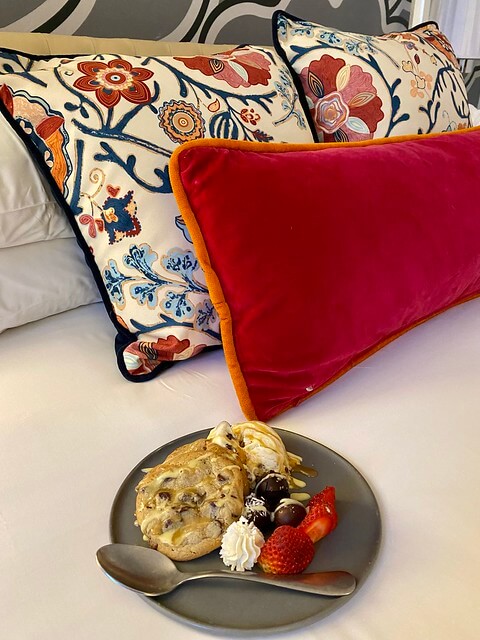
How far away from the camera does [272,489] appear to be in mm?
588

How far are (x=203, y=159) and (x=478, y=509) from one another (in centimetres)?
53

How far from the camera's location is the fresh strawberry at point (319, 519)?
1.81 feet

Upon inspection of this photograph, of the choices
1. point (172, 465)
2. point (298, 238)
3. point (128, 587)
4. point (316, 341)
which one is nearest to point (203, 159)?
point (298, 238)

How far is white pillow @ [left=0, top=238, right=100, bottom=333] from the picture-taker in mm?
901

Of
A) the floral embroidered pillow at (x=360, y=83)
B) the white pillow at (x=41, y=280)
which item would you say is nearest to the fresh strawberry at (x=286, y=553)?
the white pillow at (x=41, y=280)

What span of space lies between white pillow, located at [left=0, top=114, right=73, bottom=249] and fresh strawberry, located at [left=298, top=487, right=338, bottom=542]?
609mm

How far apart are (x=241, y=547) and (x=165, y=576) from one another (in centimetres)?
7

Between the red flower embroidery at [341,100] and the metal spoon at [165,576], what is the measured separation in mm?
897

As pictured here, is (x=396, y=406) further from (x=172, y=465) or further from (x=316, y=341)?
(x=172, y=465)

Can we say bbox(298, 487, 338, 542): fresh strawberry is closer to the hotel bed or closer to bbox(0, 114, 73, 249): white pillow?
the hotel bed

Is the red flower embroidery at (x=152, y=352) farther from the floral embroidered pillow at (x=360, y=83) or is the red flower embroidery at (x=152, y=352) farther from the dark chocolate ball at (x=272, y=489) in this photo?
the floral embroidered pillow at (x=360, y=83)

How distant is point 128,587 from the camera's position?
1.65ft

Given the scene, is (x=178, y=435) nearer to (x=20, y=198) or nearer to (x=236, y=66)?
(x=20, y=198)

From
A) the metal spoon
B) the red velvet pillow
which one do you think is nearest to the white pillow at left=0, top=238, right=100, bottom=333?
the red velvet pillow
